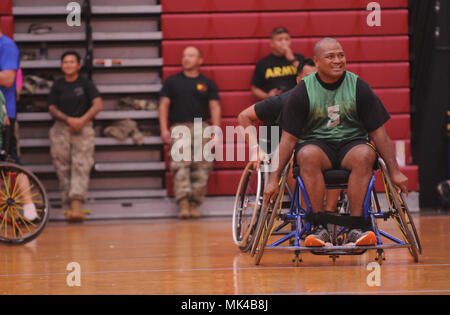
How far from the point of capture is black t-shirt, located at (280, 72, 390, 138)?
12.5 feet

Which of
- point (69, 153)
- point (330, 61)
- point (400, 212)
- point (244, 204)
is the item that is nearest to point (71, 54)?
point (69, 153)

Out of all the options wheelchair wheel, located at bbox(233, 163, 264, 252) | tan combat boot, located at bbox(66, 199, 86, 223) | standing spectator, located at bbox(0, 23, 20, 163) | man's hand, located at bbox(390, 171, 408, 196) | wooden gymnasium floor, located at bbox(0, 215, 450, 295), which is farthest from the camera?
tan combat boot, located at bbox(66, 199, 86, 223)

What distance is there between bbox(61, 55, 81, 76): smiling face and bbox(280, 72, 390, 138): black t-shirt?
13.2 ft

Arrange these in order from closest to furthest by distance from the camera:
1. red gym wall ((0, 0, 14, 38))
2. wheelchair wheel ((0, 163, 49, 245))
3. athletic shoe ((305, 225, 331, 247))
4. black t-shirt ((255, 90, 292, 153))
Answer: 1. athletic shoe ((305, 225, 331, 247))
2. black t-shirt ((255, 90, 292, 153))
3. wheelchair wheel ((0, 163, 49, 245))
4. red gym wall ((0, 0, 14, 38))

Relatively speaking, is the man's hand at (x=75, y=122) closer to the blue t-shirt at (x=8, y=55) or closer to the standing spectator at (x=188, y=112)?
the standing spectator at (x=188, y=112)

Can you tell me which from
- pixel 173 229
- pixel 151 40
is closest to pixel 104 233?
pixel 173 229

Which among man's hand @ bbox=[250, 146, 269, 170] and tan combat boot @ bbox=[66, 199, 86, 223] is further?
tan combat boot @ bbox=[66, 199, 86, 223]

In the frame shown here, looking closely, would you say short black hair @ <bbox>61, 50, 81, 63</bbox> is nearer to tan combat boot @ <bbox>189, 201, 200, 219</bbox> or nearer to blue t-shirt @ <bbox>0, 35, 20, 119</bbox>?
blue t-shirt @ <bbox>0, 35, 20, 119</bbox>

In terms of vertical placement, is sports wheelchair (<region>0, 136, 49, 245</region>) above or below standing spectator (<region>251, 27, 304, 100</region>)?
below

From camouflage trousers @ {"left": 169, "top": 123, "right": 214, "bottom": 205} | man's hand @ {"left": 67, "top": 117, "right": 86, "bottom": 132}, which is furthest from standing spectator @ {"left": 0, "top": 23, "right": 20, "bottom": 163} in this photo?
camouflage trousers @ {"left": 169, "top": 123, "right": 214, "bottom": 205}
